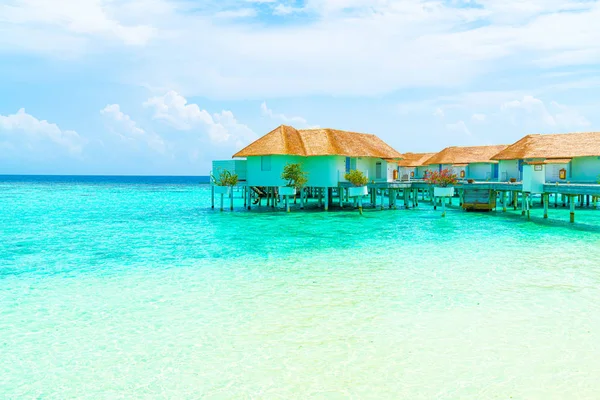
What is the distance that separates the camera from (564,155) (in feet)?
103

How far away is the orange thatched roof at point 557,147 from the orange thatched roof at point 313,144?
8.29m

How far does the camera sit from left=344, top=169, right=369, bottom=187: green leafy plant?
29.7m

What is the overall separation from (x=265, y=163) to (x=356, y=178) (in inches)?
222

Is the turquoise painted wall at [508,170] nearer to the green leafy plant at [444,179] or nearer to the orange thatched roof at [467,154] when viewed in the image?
the orange thatched roof at [467,154]

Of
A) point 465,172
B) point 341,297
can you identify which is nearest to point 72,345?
point 341,297

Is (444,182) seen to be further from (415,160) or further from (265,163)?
(415,160)

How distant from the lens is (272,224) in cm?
2516

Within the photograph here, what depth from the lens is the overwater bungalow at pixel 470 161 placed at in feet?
143

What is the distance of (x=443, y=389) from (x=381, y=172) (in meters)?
28.2

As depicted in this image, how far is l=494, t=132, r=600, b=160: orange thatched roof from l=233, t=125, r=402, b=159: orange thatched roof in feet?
27.2

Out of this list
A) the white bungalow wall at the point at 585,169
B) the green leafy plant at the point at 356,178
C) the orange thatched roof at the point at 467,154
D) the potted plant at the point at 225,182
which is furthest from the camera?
the orange thatched roof at the point at 467,154

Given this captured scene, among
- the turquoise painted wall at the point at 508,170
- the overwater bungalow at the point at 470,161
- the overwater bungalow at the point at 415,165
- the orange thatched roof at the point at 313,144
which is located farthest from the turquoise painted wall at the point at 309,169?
the overwater bungalow at the point at 415,165

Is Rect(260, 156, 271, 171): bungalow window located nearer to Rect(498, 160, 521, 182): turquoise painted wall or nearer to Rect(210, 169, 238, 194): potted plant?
Rect(210, 169, 238, 194): potted plant

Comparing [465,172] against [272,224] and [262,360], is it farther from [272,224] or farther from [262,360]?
[262,360]
